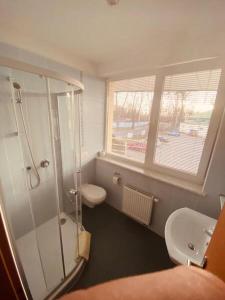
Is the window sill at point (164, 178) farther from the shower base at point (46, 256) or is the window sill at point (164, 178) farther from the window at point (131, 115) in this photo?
the shower base at point (46, 256)

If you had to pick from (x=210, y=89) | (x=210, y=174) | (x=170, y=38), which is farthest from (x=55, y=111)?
(x=210, y=174)

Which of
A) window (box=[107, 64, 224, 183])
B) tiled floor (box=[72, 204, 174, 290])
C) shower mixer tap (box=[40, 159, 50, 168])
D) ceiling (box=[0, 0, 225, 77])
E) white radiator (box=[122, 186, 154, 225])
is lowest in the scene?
tiled floor (box=[72, 204, 174, 290])

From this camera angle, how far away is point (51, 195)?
1.84 m

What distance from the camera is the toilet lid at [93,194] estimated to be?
2.02 m

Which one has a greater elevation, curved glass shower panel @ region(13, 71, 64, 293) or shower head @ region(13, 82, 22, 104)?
shower head @ region(13, 82, 22, 104)

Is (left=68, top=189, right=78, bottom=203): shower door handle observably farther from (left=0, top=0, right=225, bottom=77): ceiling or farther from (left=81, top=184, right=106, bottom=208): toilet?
(left=0, top=0, right=225, bottom=77): ceiling

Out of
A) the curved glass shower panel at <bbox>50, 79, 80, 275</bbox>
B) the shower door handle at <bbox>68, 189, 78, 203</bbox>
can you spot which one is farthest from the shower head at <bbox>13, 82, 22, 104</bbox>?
the shower door handle at <bbox>68, 189, 78, 203</bbox>

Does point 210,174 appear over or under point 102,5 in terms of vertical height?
under

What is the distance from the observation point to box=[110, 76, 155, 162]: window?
1.91 meters

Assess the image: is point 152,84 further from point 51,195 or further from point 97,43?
point 51,195

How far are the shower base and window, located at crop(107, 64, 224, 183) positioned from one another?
1385 mm

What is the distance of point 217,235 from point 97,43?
200 centimetres

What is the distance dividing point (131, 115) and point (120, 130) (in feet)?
1.06

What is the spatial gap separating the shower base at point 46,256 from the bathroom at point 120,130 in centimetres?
1
